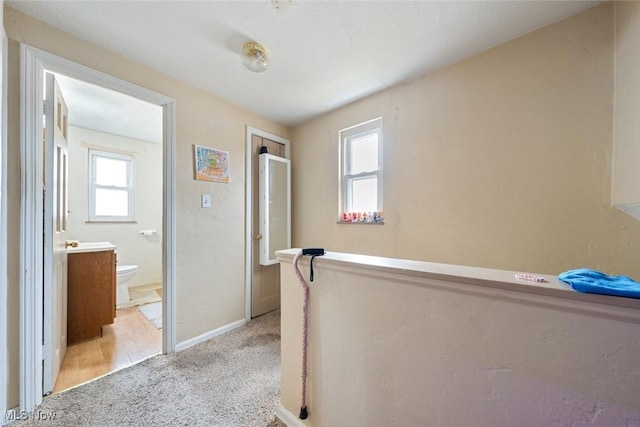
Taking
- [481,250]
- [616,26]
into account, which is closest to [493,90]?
[616,26]

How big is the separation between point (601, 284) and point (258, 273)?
2558 millimetres

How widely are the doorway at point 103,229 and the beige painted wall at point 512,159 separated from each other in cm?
237

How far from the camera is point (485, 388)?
2.27 ft

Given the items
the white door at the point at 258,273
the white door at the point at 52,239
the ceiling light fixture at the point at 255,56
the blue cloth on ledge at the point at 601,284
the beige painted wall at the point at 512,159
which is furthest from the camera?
the white door at the point at 258,273

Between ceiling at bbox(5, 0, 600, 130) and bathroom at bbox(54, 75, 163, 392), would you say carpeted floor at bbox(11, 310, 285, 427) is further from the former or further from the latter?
ceiling at bbox(5, 0, 600, 130)

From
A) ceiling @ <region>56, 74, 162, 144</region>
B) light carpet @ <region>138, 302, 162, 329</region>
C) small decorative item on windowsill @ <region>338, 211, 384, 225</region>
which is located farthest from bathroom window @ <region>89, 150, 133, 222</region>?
→ small decorative item on windowsill @ <region>338, 211, 384, 225</region>

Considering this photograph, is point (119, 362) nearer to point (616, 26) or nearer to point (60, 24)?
point (60, 24)

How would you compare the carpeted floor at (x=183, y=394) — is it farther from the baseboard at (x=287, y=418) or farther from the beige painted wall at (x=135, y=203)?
the beige painted wall at (x=135, y=203)

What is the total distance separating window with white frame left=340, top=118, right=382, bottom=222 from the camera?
227 centimetres

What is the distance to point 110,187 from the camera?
339 cm

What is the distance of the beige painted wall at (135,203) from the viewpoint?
310 centimetres

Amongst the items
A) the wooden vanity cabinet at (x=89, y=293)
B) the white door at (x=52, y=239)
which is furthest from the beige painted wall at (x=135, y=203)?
the white door at (x=52, y=239)

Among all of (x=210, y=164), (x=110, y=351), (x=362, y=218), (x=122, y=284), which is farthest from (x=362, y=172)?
(x=122, y=284)

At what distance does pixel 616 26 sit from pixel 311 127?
7.47ft
